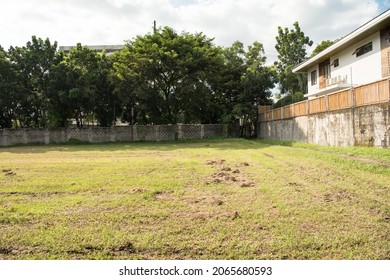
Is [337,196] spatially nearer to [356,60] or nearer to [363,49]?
[363,49]

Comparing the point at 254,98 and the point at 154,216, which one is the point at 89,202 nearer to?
the point at 154,216

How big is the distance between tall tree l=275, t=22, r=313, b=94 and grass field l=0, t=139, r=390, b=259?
27860 millimetres

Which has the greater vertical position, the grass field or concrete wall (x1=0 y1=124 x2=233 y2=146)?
concrete wall (x1=0 y1=124 x2=233 y2=146)

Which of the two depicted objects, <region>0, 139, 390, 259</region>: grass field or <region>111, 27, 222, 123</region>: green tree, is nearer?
<region>0, 139, 390, 259</region>: grass field

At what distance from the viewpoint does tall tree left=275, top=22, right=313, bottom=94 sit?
32.5 metres

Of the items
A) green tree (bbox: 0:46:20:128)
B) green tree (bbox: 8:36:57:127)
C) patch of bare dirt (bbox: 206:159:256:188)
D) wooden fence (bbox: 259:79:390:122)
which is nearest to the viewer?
patch of bare dirt (bbox: 206:159:256:188)

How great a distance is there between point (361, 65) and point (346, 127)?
28.1 feet

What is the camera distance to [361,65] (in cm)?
1722

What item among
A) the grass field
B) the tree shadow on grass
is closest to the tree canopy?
the tree shadow on grass

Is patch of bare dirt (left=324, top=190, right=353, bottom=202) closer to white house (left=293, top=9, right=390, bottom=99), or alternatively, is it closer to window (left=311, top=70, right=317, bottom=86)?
white house (left=293, top=9, right=390, bottom=99)

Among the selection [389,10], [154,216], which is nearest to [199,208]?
[154,216]

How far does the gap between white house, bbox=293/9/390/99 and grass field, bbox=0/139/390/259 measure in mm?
9649

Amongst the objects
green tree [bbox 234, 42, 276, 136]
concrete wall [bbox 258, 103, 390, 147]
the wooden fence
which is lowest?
concrete wall [bbox 258, 103, 390, 147]

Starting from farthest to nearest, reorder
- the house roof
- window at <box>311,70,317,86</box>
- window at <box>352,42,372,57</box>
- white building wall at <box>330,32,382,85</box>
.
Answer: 1. window at <box>311,70,317,86</box>
2. window at <box>352,42,372,57</box>
3. white building wall at <box>330,32,382,85</box>
4. the house roof
